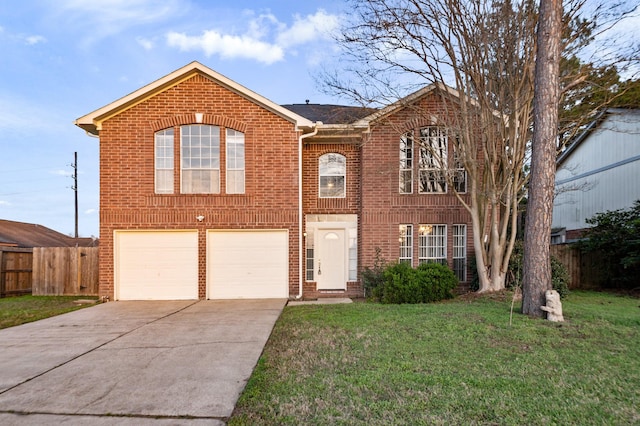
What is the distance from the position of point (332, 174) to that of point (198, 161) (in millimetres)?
4116

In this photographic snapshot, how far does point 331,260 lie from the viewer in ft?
37.4

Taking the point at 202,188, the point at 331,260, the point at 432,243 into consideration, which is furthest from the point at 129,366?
the point at 432,243

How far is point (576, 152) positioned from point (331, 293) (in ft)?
50.7

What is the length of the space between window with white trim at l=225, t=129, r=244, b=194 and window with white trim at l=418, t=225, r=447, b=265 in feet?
18.8

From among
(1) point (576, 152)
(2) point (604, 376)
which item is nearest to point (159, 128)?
(2) point (604, 376)

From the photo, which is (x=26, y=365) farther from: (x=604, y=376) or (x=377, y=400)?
(x=604, y=376)

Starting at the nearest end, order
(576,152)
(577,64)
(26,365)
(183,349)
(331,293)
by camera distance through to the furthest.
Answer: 1. (26,365)
2. (183,349)
3. (577,64)
4. (331,293)
5. (576,152)

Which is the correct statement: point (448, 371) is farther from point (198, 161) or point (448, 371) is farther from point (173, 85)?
point (173, 85)

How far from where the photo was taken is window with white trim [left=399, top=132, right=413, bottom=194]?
1115cm

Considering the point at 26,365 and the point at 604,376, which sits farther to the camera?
the point at 26,365

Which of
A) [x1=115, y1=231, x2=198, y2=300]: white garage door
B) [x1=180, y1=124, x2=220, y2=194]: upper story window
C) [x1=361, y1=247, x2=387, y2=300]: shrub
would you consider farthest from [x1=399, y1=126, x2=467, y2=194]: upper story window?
[x1=115, y1=231, x2=198, y2=300]: white garage door

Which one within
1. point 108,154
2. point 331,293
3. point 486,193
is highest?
point 108,154

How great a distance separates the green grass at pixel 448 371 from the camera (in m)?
3.24

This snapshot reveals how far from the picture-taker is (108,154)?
10.3 meters
